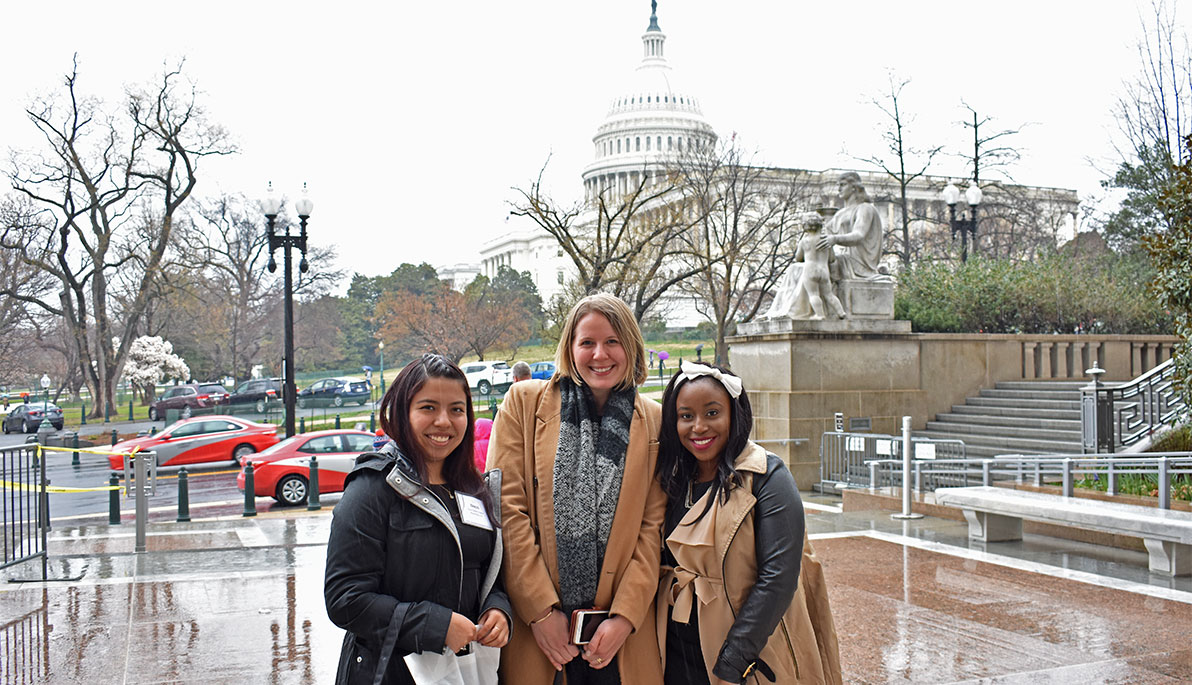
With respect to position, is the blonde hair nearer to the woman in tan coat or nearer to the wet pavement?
the woman in tan coat

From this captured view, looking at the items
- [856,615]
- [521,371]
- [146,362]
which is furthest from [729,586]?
[146,362]

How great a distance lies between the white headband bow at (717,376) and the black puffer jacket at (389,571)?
3.25 feet

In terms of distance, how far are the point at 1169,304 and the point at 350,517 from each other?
35.0ft

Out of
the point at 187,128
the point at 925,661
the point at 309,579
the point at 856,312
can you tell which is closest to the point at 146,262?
the point at 187,128

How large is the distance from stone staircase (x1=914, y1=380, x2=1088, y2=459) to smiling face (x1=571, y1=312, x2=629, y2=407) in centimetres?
1326

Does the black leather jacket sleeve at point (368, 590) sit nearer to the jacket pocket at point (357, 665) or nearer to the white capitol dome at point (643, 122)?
the jacket pocket at point (357, 665)

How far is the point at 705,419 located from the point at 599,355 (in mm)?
445

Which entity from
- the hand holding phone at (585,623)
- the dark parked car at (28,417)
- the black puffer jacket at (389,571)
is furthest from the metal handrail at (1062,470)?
the dark parked car at (28,417)

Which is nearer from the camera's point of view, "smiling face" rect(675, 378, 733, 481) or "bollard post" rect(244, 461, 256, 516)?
"smiling face" rect(675, 378, 733, 481)

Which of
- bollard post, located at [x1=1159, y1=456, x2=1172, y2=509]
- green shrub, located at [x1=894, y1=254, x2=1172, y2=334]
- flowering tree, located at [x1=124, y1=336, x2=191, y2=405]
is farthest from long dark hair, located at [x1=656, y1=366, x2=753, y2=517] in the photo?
flowering tree, located at [x1=124, y1=336, x2=191, y2=405]

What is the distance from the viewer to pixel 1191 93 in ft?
67.9

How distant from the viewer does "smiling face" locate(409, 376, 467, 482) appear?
323 centimetres

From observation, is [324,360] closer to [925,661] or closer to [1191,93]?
[1191,93]

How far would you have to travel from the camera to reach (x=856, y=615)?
6539 millimetres
